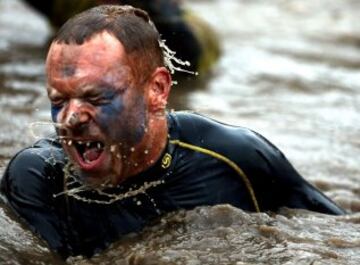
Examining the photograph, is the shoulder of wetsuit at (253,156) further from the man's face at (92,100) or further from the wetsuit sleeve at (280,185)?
the man's face at (92,100)

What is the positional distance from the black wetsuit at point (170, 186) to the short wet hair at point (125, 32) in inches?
17.5

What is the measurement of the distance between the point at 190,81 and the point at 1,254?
7.10 meters

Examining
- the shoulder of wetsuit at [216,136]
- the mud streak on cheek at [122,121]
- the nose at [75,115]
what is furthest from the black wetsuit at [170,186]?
the nose at [75,115]

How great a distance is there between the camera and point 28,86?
9.34m

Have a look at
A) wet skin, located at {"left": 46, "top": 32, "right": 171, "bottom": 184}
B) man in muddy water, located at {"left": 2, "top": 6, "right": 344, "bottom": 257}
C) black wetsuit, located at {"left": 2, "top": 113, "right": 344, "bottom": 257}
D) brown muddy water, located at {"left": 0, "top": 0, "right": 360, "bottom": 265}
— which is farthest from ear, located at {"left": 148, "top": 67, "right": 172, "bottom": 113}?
brown muddy water, located at {"left": 0, "top": 0, "right": 360, "bottom": 265}

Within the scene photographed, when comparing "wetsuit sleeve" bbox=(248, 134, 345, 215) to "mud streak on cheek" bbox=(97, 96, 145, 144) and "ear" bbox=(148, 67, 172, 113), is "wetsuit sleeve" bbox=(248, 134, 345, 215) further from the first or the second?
"mud streak on cheek" bbox=(97, 96, 145, 144)

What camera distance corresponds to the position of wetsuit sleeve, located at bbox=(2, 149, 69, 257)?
148 inches

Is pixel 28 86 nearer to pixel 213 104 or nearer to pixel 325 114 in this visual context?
pixel 213 104

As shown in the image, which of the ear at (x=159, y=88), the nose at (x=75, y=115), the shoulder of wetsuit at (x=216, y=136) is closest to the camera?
the nose at (x=75, y=115)

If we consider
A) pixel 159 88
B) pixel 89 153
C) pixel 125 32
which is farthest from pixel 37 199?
pixel 125 32

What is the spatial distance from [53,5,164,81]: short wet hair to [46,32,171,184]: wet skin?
30 mm

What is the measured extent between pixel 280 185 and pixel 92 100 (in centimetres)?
114

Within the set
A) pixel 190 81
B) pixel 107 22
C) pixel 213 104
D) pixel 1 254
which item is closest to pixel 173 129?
pixel 107 22

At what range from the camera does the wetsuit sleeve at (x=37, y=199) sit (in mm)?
3762
